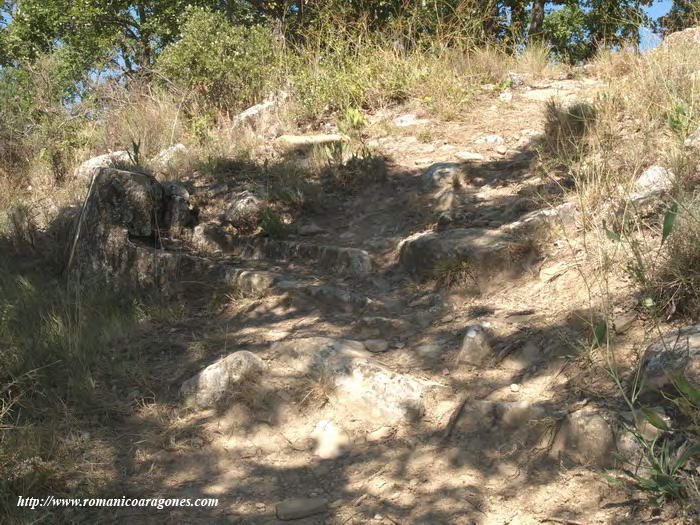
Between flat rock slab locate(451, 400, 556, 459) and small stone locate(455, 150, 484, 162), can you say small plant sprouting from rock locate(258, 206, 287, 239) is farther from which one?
flat rock slab locate(451, 400, 556, 459)

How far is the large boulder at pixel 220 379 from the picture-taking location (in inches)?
128

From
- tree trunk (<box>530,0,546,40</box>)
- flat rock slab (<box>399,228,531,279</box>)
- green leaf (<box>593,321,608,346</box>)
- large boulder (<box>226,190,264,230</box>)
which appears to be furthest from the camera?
tree trunk (<box>530,0,546,40</box>)

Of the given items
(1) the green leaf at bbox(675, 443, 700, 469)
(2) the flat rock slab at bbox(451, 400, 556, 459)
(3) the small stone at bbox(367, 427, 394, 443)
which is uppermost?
(1) the green leaf at bbox(675, 443, 700, 469)

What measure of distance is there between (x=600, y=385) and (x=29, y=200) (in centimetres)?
621

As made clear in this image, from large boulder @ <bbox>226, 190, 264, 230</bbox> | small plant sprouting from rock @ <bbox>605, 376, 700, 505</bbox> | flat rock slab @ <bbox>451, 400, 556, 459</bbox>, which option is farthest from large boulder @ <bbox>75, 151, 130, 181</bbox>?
small plant sprouting from rock @ <bbox>605, 376, 700, 505</bbox>

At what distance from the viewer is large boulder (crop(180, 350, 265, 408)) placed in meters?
3.24

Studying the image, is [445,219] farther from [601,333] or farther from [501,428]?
[501,428]

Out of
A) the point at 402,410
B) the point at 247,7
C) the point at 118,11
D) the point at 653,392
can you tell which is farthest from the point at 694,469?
the point at 118,11

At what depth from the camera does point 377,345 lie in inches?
140

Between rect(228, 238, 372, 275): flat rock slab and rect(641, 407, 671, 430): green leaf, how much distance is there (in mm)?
2512

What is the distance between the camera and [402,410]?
3.02 metres

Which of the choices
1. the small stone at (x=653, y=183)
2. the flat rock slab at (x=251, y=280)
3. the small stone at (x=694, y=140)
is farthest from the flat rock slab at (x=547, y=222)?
the flat rock slab at (x=251, y=280)

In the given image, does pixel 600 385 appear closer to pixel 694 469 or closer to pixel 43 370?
pixel 694 469

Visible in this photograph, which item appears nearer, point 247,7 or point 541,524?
point 541,524
